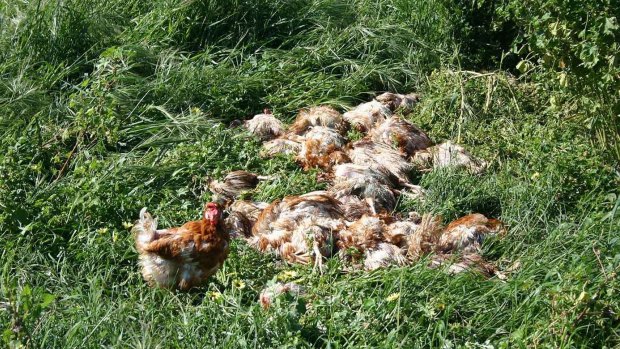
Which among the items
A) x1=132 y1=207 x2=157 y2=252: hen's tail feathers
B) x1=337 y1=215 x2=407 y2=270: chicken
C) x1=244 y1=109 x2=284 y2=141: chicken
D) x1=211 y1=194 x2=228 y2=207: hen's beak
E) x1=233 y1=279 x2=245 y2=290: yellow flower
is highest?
x1=132 y1=207 x2=157 y2=252: hen's tail feathers

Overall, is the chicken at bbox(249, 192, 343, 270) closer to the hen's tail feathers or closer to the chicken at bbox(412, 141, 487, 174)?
the hen's tail feathers

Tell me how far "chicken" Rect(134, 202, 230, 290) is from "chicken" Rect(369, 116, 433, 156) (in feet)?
6.96

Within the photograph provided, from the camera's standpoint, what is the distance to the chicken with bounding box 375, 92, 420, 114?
820 centimetres

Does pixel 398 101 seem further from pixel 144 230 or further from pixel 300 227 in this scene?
pixel 144 230

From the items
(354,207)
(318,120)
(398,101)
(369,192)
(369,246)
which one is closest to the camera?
(369,246)

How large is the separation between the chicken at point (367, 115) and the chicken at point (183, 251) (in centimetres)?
239

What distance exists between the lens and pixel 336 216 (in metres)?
6.45

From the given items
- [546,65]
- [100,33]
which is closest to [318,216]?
[546,65]

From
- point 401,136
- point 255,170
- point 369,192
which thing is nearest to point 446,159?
point 401,136

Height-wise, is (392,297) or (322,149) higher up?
(392,297)

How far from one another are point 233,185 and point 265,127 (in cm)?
92

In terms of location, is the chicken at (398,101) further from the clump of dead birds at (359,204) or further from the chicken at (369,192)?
the chicken at (369,192)

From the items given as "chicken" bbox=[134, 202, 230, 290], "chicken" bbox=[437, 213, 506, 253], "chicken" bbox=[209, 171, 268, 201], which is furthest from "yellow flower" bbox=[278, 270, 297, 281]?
"chicken" bbox=[209, 171, 268, 201]

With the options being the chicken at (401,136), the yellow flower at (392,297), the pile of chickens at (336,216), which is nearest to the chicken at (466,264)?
the pile of chickens at (336,216)
